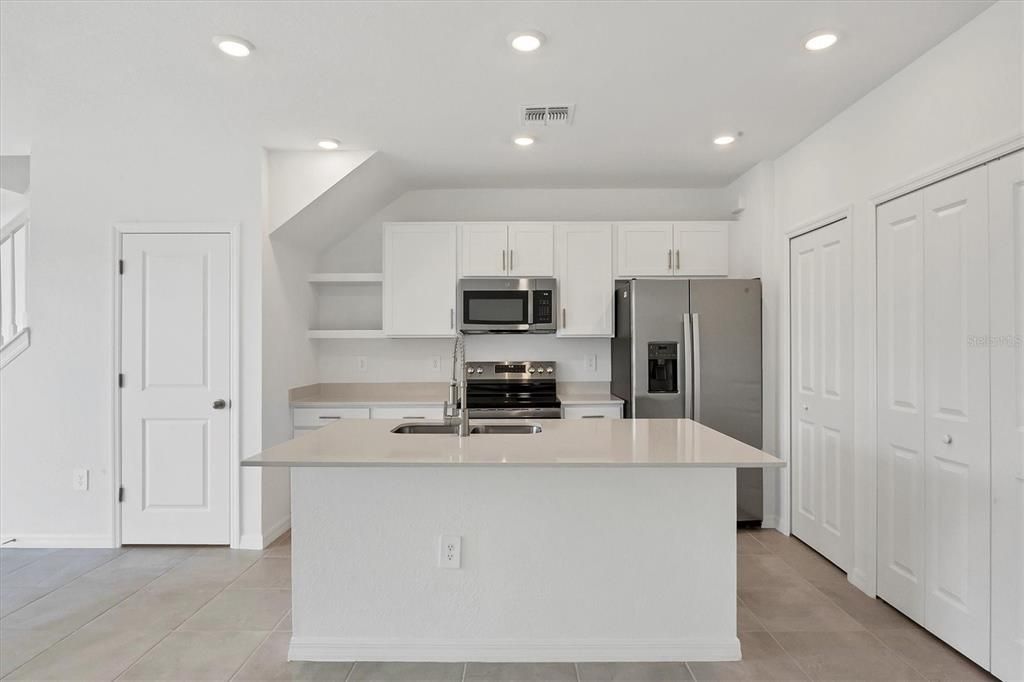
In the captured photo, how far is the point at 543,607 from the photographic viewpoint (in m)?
2.34

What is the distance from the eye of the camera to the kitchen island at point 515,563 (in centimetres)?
233

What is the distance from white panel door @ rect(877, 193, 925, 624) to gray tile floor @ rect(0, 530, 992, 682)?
22 cm

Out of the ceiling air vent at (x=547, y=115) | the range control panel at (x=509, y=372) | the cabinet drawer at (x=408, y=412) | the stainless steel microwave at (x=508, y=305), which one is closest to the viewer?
the ceiling air vent at (x=547, y=115)

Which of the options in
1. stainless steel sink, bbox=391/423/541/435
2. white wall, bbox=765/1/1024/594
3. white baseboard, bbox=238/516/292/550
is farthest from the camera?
white baseboard, bbox=238/516/292/550

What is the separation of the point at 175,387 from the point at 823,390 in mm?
3909

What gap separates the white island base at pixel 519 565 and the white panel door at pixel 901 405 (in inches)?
36.3

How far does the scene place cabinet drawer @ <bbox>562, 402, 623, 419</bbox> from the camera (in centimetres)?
425

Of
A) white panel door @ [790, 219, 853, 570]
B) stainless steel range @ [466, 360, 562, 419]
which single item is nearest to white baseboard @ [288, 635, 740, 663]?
white panel door @ [790, 219, 853, 570]

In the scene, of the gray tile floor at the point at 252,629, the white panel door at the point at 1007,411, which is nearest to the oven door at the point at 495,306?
the gray tile floor at the point at 252,629

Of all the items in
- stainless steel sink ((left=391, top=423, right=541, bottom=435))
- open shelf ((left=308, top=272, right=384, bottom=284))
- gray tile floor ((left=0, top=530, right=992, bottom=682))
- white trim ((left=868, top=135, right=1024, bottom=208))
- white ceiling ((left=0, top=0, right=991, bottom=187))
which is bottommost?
gray tile floor ((left=0, top=530, right=992, bottom=682))

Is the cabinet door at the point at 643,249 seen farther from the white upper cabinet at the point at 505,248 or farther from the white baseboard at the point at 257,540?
the white baseboard at the point at 257,540

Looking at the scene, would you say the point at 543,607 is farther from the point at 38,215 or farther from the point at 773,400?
the point at 38,215

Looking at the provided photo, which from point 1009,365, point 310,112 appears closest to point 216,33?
point 310,112

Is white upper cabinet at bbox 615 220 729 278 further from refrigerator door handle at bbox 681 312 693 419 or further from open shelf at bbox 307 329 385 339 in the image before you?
open shelf at bbox 307 329 385 339
